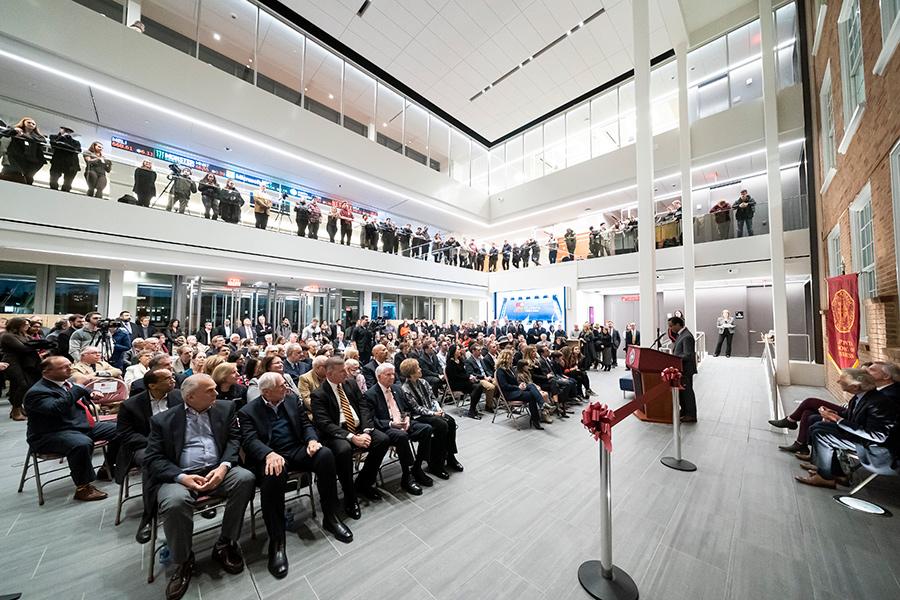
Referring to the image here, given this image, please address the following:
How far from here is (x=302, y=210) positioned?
11.0 m

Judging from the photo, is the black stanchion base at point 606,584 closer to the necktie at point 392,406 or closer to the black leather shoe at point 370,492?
the black leather shoe at point 370,492

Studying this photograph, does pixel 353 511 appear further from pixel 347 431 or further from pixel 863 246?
pixel 863 246

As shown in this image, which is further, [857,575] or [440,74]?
[440,74]

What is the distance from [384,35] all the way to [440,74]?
2795mm

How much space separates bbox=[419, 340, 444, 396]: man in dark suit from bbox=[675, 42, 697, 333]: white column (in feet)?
24.8

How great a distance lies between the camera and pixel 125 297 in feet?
33.0

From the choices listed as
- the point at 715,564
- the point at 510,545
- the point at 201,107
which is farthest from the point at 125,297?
the point at 715,564

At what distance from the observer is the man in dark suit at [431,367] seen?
6.54 m

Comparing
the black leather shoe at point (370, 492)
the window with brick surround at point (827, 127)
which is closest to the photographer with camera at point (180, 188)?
the black leather shoe at point (370, 492)

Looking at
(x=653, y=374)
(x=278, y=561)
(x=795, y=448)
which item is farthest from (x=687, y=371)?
(x=278, y=561)

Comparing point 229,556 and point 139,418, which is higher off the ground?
point 139,418

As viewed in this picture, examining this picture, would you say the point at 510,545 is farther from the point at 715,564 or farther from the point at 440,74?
the point at 440,74

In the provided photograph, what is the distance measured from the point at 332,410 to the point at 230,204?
354 inches

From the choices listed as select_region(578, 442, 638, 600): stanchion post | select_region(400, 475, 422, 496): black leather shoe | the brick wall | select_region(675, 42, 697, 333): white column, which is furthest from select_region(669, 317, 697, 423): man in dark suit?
select_region(675, 42, 697, 333): white column
